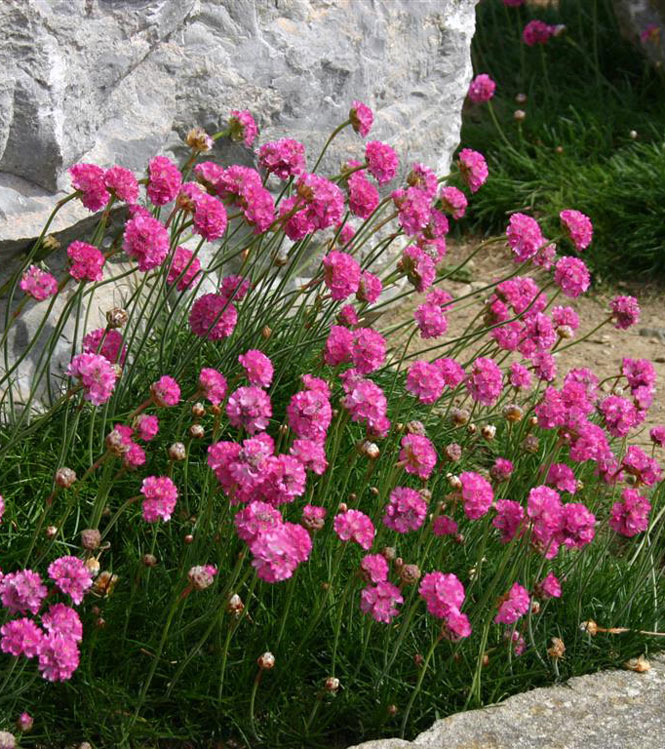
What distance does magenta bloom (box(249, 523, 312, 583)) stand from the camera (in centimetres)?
194

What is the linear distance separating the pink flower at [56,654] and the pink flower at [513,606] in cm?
90

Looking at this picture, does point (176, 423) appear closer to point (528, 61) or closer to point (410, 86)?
point (410, 86)

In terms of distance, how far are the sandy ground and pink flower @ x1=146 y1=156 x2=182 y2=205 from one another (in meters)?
1.78

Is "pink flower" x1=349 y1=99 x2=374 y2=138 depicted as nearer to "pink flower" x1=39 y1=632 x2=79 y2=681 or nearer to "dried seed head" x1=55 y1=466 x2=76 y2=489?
"dried seed head" x1=55 y1=466 x2=76 y2=489

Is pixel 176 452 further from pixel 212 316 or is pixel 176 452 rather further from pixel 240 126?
pixel 240 126

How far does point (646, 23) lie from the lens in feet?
19.5

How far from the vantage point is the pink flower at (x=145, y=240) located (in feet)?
8.03

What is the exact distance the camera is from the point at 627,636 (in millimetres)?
2727

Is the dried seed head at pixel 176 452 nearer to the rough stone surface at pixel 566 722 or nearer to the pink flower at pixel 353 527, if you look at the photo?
the pink flower at pixel 353 527

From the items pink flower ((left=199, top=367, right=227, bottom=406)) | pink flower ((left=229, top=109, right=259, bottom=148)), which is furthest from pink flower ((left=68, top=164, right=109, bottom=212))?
pink flower ((left=229, top=109, right=259, bottom=148))

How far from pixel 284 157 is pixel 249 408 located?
37.2 inches

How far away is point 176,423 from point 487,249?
9.08 ft

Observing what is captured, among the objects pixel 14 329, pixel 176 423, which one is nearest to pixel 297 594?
pixel 176 423

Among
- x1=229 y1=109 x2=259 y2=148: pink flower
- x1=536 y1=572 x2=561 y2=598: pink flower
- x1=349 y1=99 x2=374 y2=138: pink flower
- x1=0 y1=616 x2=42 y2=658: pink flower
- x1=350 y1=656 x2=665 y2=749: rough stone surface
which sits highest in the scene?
x1=349 y1=99 x2=374 y2=138: pink flower
